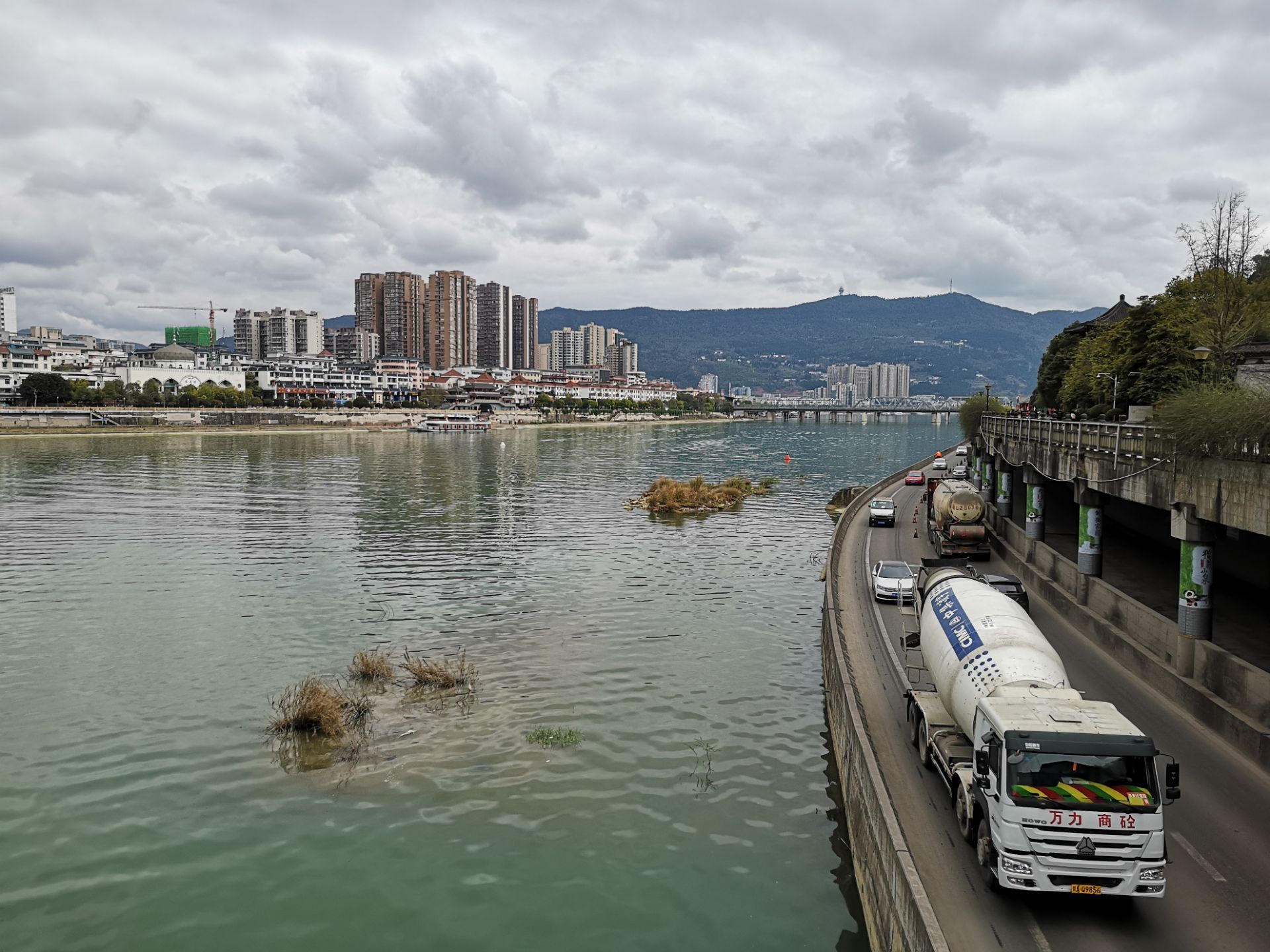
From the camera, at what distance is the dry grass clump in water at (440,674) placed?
25.3 meters

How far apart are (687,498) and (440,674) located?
145ft

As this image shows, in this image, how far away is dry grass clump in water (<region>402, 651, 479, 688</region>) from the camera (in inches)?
998

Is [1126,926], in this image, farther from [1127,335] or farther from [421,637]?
[1127,335]

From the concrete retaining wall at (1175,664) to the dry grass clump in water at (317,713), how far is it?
65.1 ft

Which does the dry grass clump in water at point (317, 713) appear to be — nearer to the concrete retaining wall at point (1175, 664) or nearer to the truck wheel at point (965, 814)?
the truck wheel at point (965, 814)

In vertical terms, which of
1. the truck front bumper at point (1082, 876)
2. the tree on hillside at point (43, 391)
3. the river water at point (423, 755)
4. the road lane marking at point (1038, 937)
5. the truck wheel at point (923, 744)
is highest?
the tree on hillside at point (43, 391)

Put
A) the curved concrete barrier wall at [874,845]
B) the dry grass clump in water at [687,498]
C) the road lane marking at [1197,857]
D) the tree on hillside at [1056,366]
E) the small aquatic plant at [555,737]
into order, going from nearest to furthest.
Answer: the curved concrete barrier wall at [874,845] < the road lane marking at [1197,857] < the small aquatic plant at [555,737] < the dry grass clump in water at [687,498] < the tree on hillside at [1056,366]

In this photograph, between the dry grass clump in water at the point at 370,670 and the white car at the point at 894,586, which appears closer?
the dry grass clump in water at the point at 370,670

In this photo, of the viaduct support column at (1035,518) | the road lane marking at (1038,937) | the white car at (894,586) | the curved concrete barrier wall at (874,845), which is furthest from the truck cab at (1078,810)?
the viaduct support column at (1035,518)

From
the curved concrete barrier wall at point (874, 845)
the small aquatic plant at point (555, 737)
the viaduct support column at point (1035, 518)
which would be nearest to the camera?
the curved concrete barrier wall at point (874, 845)

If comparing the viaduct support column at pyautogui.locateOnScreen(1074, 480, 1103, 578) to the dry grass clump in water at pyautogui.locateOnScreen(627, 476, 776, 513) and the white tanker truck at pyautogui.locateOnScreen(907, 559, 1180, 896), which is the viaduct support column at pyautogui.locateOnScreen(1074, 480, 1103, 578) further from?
the dry grass clump in water at pyautogui.locateOnScreen(627, 476, 776, 513)

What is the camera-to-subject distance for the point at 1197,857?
14.1 m

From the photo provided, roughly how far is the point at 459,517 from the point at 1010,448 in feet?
117

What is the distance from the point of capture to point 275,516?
60.8 m
